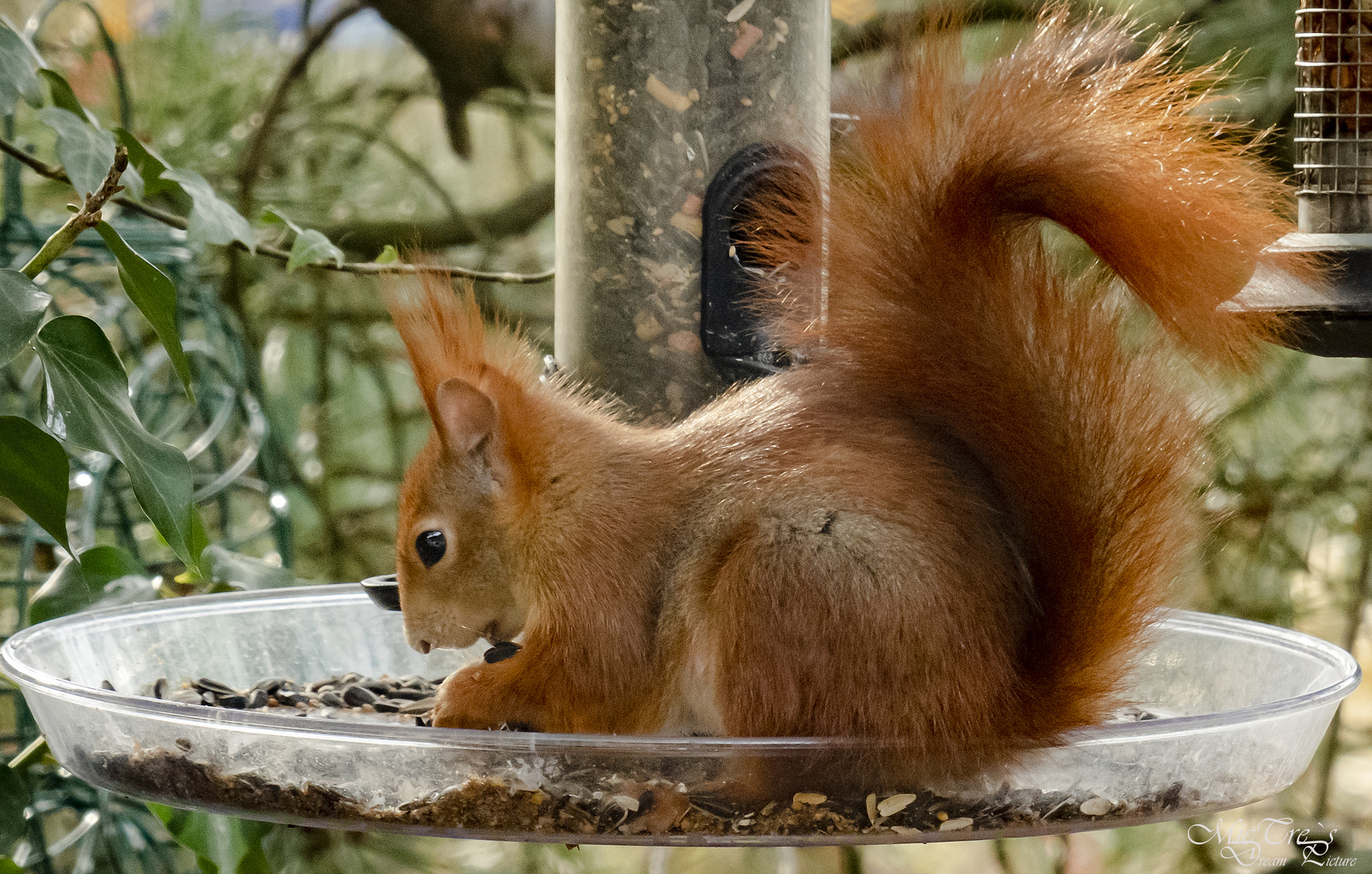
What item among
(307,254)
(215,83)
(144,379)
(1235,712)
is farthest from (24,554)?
(1235,712)

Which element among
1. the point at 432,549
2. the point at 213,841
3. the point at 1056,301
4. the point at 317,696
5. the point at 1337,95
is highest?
the point at 1337,95

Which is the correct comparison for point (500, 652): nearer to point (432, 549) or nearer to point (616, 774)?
point (432, 549)

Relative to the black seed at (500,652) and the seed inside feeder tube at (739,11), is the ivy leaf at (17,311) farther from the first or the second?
the seed inside feeder tube at (739,11)

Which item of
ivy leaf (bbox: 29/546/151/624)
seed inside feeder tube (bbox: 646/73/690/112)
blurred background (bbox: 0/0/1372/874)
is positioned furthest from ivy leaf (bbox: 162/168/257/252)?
blurred background (bbox: 0/0/1372/874)

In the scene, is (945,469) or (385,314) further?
(385,314)

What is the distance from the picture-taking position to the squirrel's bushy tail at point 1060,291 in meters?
0.71

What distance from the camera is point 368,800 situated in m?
0.69

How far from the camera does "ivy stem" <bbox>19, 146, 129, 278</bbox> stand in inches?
34.4

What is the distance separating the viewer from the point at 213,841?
1145mm

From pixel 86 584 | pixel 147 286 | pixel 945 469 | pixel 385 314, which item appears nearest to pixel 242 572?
pixel 86 584

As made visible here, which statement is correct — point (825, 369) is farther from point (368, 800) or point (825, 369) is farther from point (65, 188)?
point (65, 188)

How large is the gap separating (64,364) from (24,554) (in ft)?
2.26

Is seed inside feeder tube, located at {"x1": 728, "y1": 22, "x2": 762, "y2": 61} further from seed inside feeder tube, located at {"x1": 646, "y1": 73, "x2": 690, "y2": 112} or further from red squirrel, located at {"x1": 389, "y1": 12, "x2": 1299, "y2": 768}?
red squirrel, located at {"x1": 389, "y1": 12, "x2": 1299, "y2": 768}

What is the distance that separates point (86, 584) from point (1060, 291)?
30.8 inches
